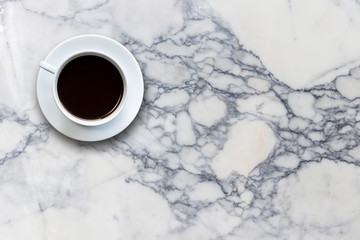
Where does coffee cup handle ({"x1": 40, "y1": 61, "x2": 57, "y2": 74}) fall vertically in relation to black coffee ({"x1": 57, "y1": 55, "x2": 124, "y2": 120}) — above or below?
below

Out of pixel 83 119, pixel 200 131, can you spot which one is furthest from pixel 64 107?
pixel 200 131

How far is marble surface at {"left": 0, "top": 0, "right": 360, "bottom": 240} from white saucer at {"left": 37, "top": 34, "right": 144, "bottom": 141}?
32 millimetres

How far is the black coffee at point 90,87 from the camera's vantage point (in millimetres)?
1014

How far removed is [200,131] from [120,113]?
0.16m

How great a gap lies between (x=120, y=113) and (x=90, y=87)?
0.07 m

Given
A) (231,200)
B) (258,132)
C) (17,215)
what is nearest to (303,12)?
(258,132)

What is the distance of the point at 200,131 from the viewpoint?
1082 millimetres

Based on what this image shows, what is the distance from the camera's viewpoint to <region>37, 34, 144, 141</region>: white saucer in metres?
1.03

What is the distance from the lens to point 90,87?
3.34ft

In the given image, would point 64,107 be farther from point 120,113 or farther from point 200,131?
point 200,131

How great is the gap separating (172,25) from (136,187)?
0.31 metres

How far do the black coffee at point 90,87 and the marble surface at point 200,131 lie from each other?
6 cm

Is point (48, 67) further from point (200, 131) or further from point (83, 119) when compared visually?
point (200, 131)

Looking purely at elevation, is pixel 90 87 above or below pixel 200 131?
below
